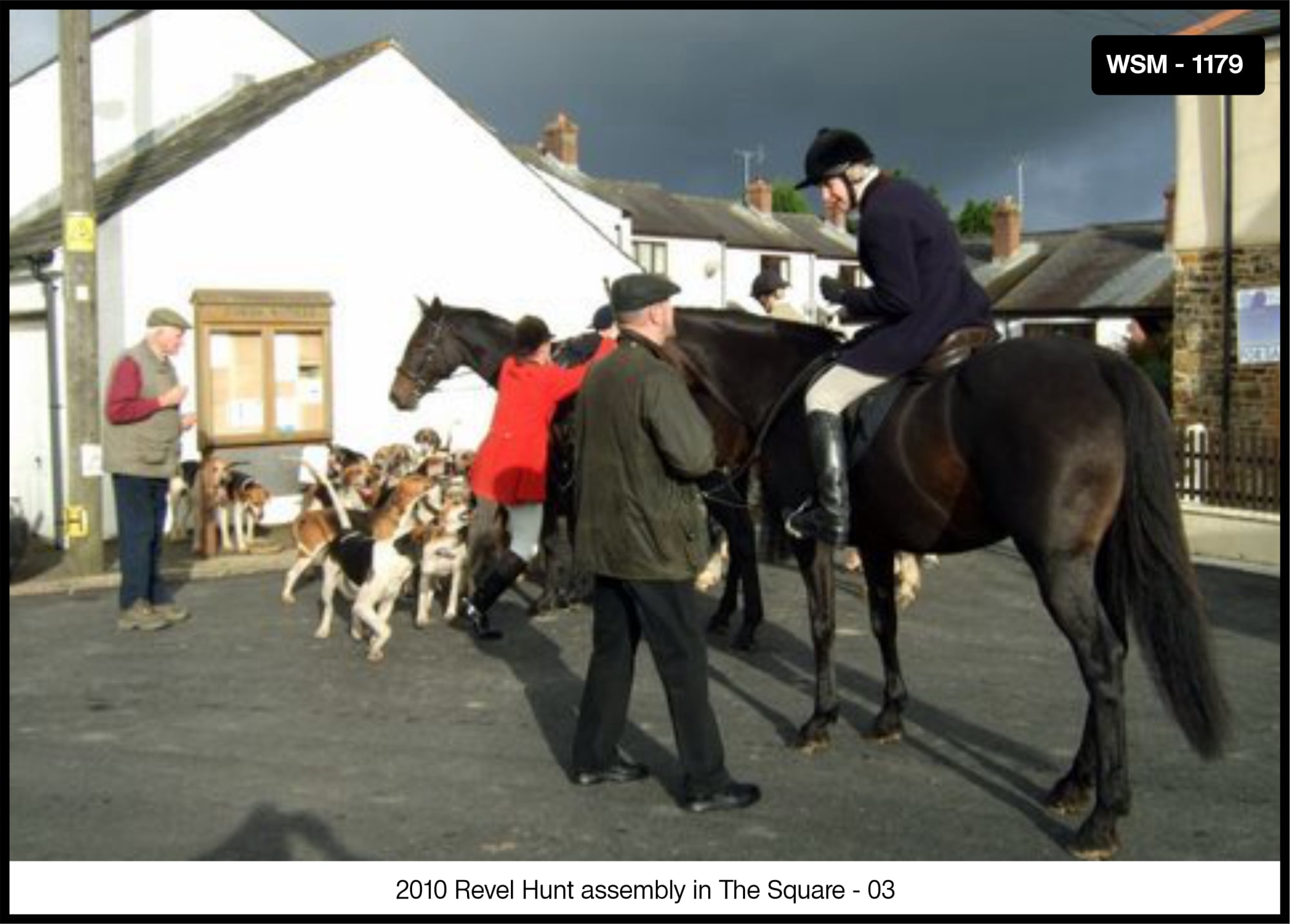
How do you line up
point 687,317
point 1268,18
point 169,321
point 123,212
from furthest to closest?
point 1268,18, point 123,212, point 169,321, point 687,317

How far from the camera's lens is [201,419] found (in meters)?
14.6

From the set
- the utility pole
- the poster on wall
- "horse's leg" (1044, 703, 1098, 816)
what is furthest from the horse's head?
the poster on wall

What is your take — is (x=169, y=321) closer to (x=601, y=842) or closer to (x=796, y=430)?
(x=796, y=430)

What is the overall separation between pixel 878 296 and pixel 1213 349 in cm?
1450

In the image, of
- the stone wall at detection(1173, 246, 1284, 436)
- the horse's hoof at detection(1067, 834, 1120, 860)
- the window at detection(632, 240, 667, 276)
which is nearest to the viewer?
the horse's hoof at detection(1067, 834, 1120, 860)

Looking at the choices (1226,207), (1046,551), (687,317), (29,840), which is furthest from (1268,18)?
(29,840)

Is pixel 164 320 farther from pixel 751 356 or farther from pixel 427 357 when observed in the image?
pixel 751 356

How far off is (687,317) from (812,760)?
8.83ft

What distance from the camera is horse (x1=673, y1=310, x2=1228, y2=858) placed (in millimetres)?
5070

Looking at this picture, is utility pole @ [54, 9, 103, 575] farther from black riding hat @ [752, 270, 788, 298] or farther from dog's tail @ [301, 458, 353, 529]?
black riding hat @ [752, 270, 788, 298]

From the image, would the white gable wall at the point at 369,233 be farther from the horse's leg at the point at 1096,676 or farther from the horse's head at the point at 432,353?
the horse's leg at the point at 1096,676

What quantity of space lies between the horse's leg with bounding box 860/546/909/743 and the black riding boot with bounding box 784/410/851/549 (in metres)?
0.47

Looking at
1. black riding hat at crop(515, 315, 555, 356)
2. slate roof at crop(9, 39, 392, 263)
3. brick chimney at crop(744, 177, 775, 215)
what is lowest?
black riding hat at crop(515, 315, 555, 356)

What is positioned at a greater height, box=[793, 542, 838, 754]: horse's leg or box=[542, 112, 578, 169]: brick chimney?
box=[542, 112, 578, 169]: brick chimney
